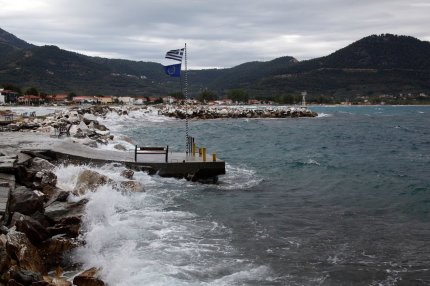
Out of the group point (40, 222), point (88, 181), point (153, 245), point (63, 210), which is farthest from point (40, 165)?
point (153, 245)

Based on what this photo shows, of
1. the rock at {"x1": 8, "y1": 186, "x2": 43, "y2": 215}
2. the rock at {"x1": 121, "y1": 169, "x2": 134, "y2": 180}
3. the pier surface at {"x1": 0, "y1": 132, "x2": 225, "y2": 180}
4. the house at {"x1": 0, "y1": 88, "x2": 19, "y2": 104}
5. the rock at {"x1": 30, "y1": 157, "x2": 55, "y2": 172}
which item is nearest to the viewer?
the rock at {"x1": 8, "y1": 186, "x2": 43, "y2": 215}

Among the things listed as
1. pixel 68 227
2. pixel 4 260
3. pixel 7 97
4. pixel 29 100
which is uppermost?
pixel 7 97

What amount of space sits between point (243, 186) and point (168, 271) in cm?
956

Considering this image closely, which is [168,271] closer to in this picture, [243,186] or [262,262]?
[262,262]

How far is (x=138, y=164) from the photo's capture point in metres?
18.7

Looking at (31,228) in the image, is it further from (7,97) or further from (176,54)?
(7,97)

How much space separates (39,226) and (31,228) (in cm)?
31

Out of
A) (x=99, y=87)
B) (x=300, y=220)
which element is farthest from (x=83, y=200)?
(x=99, y=87)

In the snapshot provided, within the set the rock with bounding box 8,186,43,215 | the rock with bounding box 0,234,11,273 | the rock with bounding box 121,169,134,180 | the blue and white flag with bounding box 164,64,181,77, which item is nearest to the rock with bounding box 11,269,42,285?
the rock with bounding box 0,234,11,273

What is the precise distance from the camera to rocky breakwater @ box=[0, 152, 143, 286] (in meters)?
7.45

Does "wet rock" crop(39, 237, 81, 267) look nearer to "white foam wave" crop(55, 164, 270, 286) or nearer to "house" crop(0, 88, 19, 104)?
"white foam wave" crop(55, 164, 270, 286)

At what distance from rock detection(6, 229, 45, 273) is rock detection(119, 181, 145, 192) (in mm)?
6743

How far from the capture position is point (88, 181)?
13914 millimetres

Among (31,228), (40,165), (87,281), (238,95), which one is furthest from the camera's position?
(238,95)
